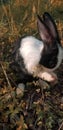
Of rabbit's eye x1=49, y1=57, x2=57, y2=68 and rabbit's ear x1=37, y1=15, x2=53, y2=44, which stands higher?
rabbit's ear x1=37, y1=15, x2=53, y2=44

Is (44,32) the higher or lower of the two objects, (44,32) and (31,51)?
the higher

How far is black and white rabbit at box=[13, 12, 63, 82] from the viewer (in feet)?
10.2

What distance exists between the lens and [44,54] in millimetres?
3164

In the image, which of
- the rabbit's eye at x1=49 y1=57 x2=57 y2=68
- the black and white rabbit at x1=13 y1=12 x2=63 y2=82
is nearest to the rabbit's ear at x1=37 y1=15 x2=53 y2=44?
the black and white rabbit at x1=13 y1=12 x2=63 y2=82

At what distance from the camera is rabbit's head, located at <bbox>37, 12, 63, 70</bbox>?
10.2 ft

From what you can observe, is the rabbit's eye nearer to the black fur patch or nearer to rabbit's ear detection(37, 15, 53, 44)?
the black fur patch

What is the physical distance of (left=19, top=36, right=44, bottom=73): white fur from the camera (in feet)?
10.4

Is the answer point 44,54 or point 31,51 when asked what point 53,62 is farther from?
point 31,51

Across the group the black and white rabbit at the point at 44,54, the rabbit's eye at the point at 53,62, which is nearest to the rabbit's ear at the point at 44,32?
the black and white rabbit at the point at 44,54

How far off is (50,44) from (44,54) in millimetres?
82

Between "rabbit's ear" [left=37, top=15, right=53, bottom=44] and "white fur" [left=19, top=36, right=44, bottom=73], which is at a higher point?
"rabbit's ear" [left=37, top=15, right=53, bottom=44]

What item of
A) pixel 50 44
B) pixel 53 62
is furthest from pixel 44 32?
pixel 53 62

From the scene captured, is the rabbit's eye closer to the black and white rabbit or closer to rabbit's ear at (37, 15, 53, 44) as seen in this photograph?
the black and white rabbit

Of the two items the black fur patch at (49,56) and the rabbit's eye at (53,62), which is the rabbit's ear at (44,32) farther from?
the rabbit's eye at (53,62)
